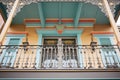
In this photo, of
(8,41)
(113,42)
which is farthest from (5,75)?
(113,42)

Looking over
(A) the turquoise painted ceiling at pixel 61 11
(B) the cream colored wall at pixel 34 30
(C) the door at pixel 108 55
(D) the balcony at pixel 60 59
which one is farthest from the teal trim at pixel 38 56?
(C) the door at pixel 108 55

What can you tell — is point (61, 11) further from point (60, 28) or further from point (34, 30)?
point (34, 30)

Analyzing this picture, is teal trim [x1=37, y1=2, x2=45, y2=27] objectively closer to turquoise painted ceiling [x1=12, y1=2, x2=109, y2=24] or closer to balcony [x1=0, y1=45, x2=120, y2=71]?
turquoise painted ceiling [x1=12, y1=2, x2=109, y2=24]

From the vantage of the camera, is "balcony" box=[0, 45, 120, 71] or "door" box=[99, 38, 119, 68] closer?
"balcony" box=[0, 45, 120, 71]

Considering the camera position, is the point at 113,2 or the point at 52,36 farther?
the point at 52,36

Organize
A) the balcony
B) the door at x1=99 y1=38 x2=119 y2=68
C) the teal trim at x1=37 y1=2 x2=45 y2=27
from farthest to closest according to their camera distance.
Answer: the teal trim at x1=37 y1=2 x2=45 y2=27
the door at x1=99 y1=38 x2=119 y2=68
the balcony

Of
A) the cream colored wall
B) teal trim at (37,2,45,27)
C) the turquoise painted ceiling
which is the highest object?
the turquoise painted ceiling

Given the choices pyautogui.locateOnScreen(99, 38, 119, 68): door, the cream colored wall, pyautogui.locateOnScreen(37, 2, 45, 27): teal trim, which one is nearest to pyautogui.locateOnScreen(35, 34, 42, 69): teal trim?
the cream colored wall

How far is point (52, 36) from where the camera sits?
841 cm

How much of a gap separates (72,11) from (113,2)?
6.38ft

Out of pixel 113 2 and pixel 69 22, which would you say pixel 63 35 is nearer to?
pixel 69 22

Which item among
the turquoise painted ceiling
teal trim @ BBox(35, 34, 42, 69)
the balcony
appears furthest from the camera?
the turquoise painted ceiling

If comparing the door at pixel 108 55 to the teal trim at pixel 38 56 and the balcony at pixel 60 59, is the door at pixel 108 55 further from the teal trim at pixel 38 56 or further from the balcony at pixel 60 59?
the teal trim at pixel 38 56

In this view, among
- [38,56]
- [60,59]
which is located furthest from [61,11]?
[60,59]
